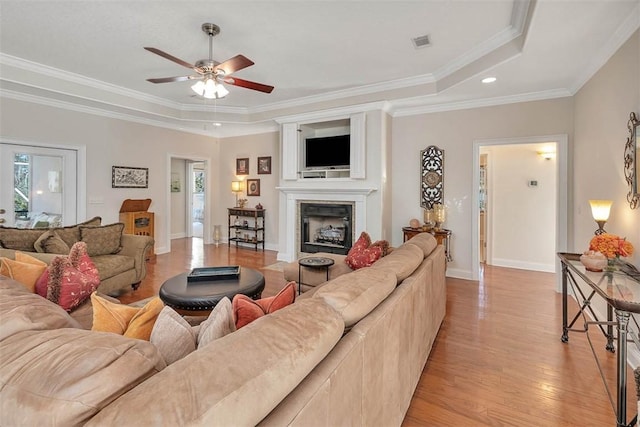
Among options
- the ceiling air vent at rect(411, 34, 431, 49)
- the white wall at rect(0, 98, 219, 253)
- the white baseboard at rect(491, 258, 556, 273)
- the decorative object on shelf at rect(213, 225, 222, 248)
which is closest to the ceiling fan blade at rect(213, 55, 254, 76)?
the ceiling air vent at rect(411, 34, 431, 49)

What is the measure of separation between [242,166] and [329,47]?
4382 millimetres

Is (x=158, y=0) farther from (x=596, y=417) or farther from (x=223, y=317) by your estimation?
(x=596, y=417)

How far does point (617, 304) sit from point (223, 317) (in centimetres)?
205

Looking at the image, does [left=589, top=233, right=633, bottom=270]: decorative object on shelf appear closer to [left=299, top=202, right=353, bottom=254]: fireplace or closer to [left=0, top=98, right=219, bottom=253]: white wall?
[left=299, top=202, right=353, bottom=254]: fireplace

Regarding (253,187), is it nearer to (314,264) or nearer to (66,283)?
(314,264)

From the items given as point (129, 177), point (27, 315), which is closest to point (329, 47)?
point (27, 315)

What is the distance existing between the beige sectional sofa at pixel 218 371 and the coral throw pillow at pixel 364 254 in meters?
1.54

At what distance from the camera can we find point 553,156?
5.09m

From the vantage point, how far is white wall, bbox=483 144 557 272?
5145mm

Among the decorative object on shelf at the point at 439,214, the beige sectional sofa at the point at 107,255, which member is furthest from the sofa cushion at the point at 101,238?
the decorative object on shelf at the point at 439,214

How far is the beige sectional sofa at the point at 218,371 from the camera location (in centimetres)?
64

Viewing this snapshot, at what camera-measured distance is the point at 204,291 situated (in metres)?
2.60

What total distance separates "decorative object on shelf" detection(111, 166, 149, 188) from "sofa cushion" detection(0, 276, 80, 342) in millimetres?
4998

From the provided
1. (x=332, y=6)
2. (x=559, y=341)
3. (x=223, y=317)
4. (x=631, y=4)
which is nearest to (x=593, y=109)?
(x=631, y=4)
